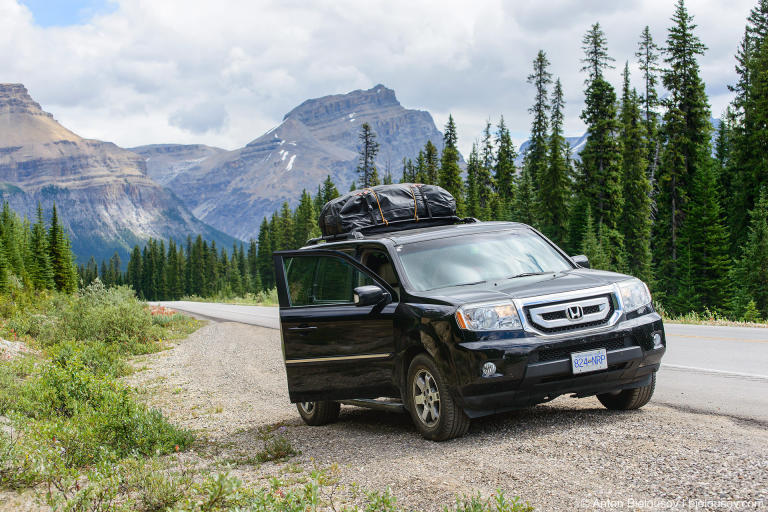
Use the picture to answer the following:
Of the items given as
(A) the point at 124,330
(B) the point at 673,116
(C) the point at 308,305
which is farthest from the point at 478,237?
(B) the point at 673,116

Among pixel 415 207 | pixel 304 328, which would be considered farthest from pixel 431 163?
pixel 304 328

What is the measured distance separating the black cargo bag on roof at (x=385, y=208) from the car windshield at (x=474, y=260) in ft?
5.66

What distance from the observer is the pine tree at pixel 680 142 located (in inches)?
1991

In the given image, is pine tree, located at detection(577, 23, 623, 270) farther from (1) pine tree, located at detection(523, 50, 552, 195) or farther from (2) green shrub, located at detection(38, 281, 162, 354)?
(2) green shrub, located at detection(38, 281, 162, 354)

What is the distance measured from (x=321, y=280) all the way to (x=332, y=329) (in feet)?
2.18

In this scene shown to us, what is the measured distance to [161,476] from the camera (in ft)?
18.1

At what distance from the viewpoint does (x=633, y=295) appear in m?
6.41

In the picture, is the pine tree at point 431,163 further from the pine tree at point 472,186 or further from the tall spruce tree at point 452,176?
the tall spruce tree at point 452,176

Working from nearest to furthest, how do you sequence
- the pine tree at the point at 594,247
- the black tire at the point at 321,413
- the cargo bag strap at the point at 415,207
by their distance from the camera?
the black tire at the point at 321,413 < the cargo bag strap at the point at 415,207 < the pine tree at the point at 594,247

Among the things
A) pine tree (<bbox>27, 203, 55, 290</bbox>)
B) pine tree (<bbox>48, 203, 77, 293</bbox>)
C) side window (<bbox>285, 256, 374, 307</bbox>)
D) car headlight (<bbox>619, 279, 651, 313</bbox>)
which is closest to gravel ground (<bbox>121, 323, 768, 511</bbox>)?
car headlight (<bbox>619, 279, 651, 313</bbox>)

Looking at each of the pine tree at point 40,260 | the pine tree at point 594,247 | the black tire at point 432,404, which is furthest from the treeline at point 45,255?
the black tire at point 432,404

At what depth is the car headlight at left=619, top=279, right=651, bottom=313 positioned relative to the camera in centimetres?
633

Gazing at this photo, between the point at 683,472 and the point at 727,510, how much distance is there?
2.39 ft

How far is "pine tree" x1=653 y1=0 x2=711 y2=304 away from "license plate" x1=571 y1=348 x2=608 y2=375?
164ft
